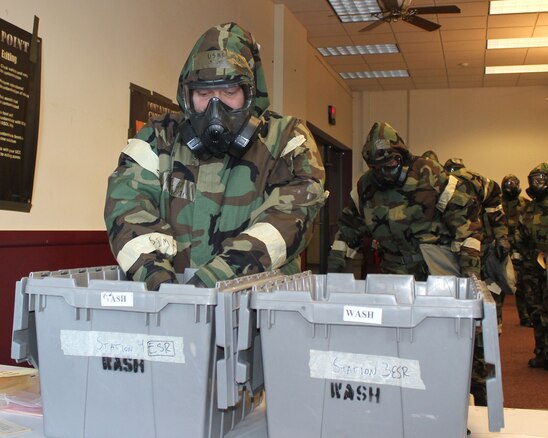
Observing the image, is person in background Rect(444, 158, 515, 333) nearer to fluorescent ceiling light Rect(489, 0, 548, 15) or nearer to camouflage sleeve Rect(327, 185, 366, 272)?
camouflage sleeve Rect(327, 185, 366, 272)

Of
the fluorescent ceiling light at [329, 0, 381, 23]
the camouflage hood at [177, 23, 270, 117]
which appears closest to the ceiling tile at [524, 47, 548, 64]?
the fluorescent ceiling light at [329, 0, 381, 23]

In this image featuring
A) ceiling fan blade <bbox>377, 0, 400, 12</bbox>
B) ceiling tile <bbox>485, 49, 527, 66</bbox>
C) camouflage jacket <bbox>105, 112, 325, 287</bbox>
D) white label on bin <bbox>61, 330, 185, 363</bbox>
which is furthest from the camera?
ceiling tile <bbox>485, 49, 527, 66</bbox>

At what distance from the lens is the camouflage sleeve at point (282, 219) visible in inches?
50.9

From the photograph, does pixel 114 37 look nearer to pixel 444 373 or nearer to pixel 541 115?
pixel 444 373

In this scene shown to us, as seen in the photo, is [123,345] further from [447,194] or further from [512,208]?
[512,208]

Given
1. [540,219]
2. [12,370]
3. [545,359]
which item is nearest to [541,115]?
[540,219]

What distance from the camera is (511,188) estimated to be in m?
7.64

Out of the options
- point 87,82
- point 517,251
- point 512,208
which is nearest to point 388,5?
point 517,251

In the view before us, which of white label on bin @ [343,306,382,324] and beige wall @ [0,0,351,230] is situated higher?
beige wall @ [0,0,351,230]

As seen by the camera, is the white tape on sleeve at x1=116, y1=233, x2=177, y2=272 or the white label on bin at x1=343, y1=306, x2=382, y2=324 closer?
the white label on bin at x1=343, y1=306, x2=382, y2=324

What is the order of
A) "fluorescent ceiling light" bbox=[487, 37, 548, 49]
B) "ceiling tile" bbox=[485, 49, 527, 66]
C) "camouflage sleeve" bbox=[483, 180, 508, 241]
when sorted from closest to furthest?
"camouflage sleeve" bbox=[483, 180, 508, 241]
"fluorescent ceiling light" bbox=[487, 37, 548, 49]
"ceiling tile" bbox=[485, 49, 527, 66]

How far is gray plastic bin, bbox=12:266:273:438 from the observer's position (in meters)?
0.98

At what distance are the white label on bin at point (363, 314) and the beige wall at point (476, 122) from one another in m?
10.5

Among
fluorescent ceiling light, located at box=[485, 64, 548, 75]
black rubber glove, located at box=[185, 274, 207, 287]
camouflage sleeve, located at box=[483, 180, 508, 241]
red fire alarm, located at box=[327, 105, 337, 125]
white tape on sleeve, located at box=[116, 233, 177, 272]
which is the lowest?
black rubber glove, located at box=[185, 274, 207, 287]
